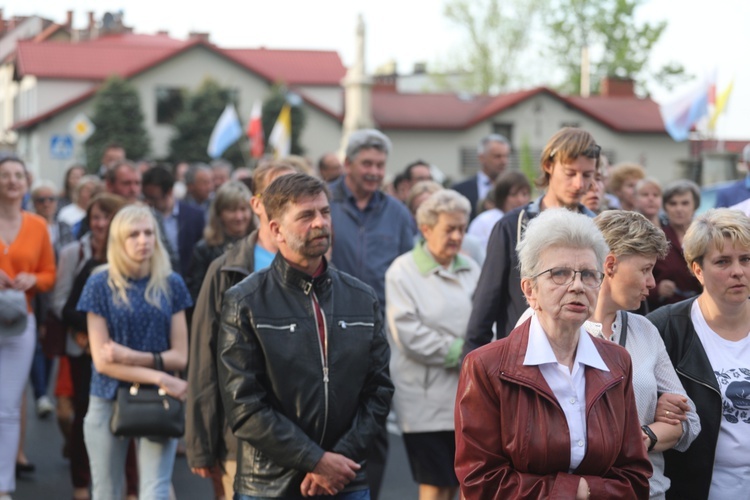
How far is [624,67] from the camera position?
62469 mm

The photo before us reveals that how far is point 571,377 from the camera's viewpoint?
3.95 metres

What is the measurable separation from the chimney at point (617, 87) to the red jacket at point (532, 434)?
60.2 m

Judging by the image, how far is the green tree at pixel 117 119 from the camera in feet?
169

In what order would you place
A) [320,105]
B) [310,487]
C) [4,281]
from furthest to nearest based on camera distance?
[320,105] < [4,281] < [310,487]

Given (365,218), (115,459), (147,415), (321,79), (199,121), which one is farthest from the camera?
(321,79)

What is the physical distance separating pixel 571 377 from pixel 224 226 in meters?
5.07

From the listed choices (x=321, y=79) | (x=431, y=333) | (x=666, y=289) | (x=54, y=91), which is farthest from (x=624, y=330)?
(x=321, y=79)

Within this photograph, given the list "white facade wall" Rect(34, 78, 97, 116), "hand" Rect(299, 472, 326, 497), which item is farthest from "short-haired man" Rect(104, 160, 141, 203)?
"white facade wall" Rect(34, 78, 97, 116)

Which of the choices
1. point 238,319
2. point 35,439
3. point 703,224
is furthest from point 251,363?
point 35,439

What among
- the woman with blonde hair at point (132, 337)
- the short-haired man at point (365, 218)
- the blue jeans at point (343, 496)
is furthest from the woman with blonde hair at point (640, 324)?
the short-haired man at point (365, 218)

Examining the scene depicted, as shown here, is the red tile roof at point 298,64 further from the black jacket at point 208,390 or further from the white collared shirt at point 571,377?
the white collared shirt at point 571,377

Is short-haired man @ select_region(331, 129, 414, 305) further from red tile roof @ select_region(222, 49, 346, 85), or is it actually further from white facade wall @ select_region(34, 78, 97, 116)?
red tile roof @ select_region(222, 49, 346, 85)

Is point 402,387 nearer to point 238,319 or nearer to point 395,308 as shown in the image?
point 395,308

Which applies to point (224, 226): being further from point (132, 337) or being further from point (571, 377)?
point (571, 377)
